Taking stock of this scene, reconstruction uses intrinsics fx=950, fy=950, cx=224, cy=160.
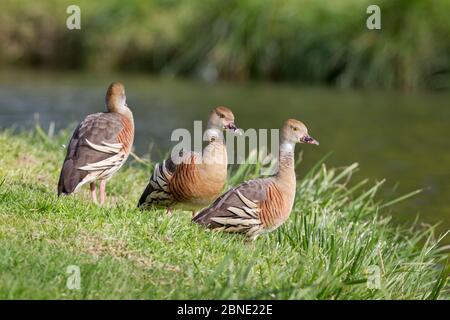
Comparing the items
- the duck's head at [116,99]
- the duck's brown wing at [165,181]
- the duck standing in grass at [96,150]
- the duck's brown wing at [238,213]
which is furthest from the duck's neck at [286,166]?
the duck's head at [116,99]

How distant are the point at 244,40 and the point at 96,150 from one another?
1514 cm

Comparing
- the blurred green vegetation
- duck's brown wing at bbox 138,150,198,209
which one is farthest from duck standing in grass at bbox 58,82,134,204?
the blurred green vegetation

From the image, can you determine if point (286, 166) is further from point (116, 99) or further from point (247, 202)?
point (116, 99)

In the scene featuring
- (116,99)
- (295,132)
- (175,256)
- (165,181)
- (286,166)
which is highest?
(116,99)

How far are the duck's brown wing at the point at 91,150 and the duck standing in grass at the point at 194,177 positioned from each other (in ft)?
1.36

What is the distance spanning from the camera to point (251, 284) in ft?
19.3

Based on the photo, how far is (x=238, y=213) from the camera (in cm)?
707

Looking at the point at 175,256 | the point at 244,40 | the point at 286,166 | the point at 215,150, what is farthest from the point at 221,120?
the point at 244,40

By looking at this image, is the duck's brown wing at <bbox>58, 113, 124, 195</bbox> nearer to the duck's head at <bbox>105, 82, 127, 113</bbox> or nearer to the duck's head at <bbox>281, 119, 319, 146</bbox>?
the duck's head at <bbox>105, 82, 127, 113</bbox>

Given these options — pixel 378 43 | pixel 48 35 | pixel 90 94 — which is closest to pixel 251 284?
pixel 90 94

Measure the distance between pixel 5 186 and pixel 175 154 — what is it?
4.53ft

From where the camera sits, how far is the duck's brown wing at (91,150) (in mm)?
7383
